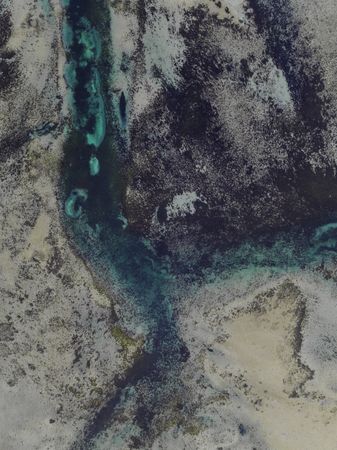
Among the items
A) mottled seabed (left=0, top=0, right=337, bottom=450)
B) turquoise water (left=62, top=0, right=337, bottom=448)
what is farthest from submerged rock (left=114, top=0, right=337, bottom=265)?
turquoise water (left=62, top=0, right=337, bottom=448)

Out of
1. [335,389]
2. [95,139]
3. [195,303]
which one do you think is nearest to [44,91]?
[95,139]

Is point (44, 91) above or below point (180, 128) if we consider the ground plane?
above

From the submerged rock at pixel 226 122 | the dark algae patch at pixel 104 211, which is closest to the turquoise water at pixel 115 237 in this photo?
the dark algae patch at pixel 104 211

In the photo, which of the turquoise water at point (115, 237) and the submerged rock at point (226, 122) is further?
the turquoise water at point (115, 237)

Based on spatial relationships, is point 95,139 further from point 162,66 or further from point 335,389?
point 335,389

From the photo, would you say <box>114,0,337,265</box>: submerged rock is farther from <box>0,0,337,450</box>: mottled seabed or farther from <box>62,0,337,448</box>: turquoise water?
<box>62,0,337,448</box>: turquoise water

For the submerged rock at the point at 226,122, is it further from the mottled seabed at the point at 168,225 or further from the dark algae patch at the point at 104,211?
the dark algae patch at the point at 104,211

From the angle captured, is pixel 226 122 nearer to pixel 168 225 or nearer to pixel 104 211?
pixel 168 225

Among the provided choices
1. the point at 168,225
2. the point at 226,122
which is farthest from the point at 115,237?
the point at 226,122

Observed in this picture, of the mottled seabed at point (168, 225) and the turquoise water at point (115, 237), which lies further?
the turquoise water at point (115, 237)
